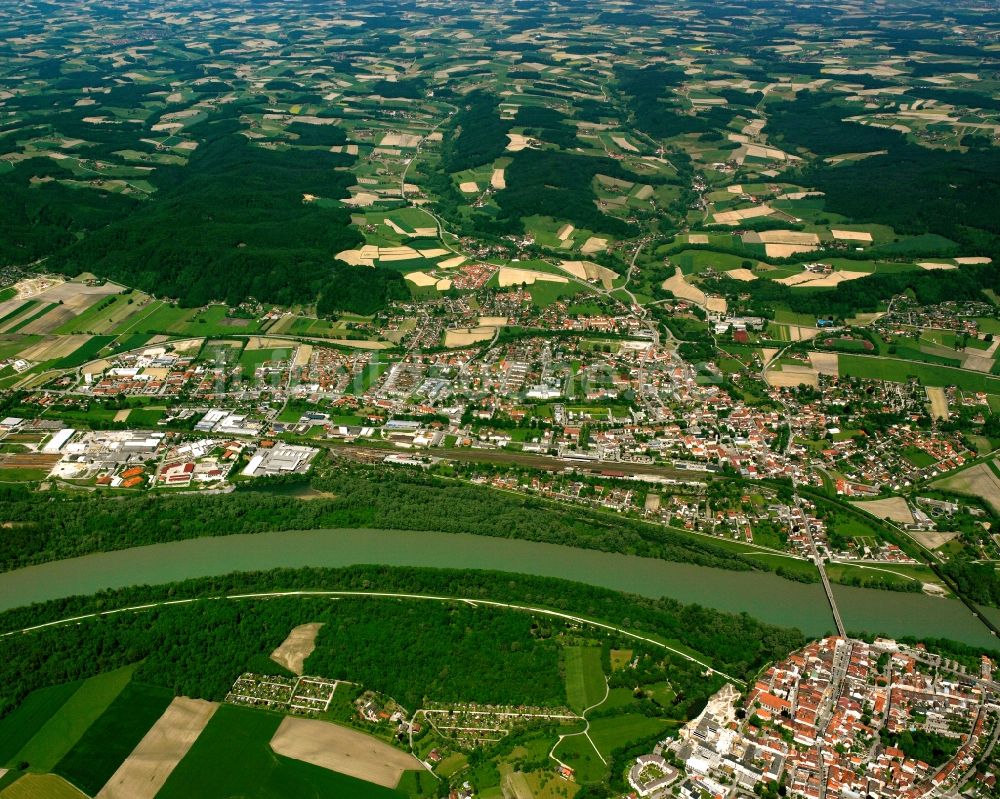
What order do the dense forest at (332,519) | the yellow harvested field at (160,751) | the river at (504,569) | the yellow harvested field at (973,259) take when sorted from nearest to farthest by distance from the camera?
the yellow harvested field at (160,751) → the river at (504,569) → the dense forest at (332,519) → the yellow harvested field at (973,259)

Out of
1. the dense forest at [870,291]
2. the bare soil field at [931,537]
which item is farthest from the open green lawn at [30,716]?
the dense forest at [870,291]

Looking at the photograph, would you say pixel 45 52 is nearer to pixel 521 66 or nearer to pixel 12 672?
pixel 521 66

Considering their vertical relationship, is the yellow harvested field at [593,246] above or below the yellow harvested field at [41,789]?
above

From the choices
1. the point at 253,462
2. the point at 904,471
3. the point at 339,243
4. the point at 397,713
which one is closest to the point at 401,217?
the point at 339,243

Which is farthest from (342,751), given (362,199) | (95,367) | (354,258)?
(362,199)

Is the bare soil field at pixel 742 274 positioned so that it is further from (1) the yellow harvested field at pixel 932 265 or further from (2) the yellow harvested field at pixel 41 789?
(2) the yellow harvested field at pixel 41 789

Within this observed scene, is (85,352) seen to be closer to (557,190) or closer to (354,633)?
(354,633)

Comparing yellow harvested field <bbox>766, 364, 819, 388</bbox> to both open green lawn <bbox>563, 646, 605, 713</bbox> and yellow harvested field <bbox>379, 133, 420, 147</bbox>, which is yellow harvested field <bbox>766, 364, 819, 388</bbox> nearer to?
open green lawn <bbox>563, 646, 605, 713</bbox>

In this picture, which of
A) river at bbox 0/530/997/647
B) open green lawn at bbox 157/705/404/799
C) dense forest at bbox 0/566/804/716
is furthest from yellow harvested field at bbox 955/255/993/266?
open green lawn at bbox 157/705/404/799
